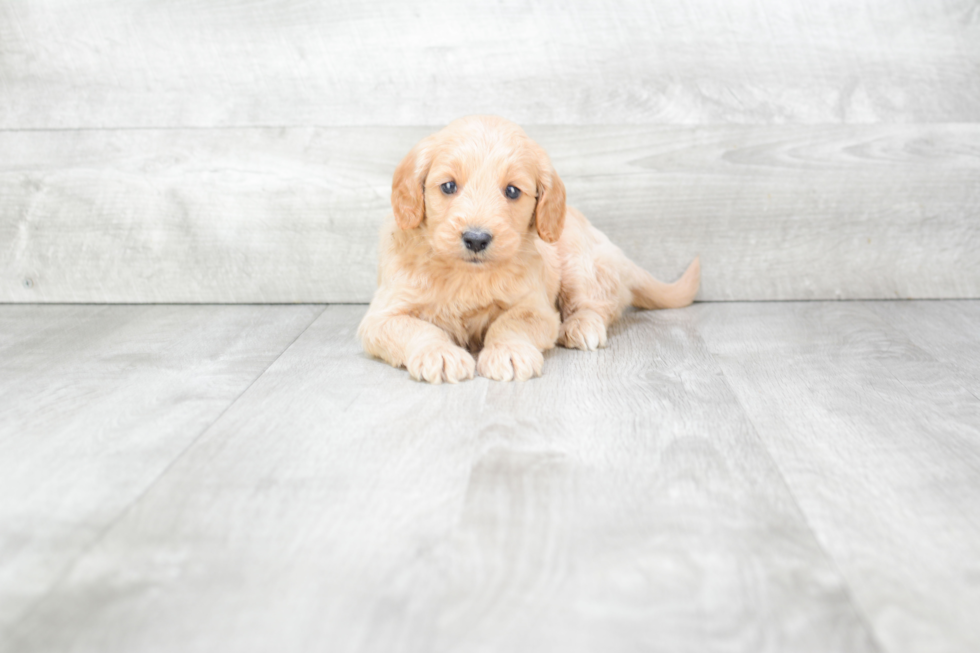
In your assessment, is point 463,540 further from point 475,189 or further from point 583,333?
point 583,333

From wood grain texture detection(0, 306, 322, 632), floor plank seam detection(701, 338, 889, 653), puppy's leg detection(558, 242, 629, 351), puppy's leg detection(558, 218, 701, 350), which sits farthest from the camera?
puppy's leg detection(558, 242, 629, 351)

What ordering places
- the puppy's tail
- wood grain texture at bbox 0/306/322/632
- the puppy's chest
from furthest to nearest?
1. the puppy's tail
2. the puppy's chest
3. wood grain texture at bbox 0/306/322/632

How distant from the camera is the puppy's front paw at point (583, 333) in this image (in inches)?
95.0

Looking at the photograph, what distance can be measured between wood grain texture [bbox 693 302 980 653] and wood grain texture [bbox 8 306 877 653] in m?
0.06

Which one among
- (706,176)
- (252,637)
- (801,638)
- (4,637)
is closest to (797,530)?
(801,638)

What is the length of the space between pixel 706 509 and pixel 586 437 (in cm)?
37

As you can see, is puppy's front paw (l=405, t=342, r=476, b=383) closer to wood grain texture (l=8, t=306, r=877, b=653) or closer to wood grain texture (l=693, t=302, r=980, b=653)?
wood grain texture (l=8, t=306, r=877, b=653)

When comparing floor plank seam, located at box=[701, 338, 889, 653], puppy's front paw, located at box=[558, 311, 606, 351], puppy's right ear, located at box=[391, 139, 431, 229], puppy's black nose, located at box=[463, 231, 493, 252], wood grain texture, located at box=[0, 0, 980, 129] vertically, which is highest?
wood grain texture, located at box=[0, 0, 980, 129]

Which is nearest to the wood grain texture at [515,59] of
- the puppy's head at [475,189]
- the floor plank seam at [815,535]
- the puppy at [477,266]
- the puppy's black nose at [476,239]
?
the puppy at [477,266]

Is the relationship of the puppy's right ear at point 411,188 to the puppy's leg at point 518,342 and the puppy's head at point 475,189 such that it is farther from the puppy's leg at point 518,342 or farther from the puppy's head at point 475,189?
the puppy's leg at point 518,342

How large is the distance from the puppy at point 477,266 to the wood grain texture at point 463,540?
0.96ft

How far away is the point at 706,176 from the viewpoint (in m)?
2.95

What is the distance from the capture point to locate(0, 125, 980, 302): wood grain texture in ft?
9.62

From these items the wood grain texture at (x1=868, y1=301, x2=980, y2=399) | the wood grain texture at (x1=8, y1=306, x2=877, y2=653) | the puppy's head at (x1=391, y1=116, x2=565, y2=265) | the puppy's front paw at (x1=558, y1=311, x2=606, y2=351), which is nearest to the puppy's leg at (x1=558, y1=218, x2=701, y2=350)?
the puppy's front paw at (x1=558, y1=311, x2=606, y2=351)
